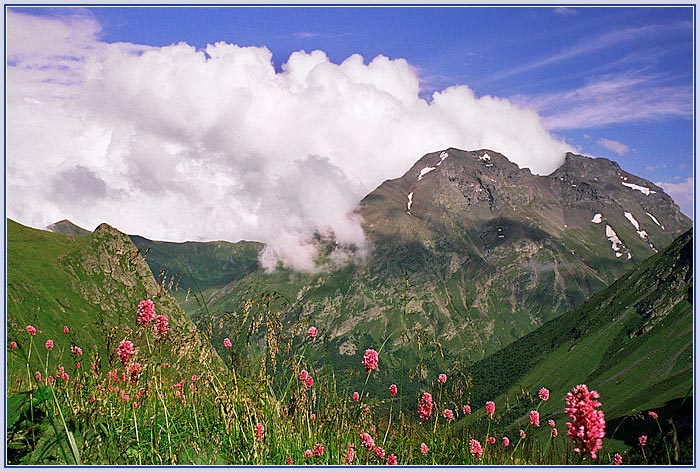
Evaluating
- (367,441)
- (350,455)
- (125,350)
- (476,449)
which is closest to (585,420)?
(476,449)

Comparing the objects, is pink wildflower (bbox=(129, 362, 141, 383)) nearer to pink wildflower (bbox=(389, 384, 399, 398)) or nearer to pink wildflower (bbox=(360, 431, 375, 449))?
pink wildflower (bbox=(360, 431, 375, 449))

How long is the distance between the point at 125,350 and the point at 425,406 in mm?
2398

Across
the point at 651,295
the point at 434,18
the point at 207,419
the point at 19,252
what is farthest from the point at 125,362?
the point at 651,295

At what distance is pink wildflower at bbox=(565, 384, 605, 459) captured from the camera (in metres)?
3.30

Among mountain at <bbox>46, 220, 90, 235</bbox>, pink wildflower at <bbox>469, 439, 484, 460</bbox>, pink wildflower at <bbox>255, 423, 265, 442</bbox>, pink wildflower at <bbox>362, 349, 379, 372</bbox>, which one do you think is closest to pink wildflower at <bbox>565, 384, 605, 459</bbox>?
pink wildflower at <bbox>362, 349, 379, 372</bbox>

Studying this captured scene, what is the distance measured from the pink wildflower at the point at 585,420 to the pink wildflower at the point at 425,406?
5.15 ft

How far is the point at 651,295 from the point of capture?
15212 cm

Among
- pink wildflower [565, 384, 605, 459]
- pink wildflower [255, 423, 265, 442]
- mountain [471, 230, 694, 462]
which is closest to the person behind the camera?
pink wildflower [565, 384, 605, 459]

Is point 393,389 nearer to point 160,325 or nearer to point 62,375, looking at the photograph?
point 160,325

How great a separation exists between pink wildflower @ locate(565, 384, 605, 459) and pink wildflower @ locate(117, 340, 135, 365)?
3095mm

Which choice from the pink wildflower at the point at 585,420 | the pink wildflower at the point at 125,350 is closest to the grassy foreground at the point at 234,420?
the pink wildflower at the point at 125,350

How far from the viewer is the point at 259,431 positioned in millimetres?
4289

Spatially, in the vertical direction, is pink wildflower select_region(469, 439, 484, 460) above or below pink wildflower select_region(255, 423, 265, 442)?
below

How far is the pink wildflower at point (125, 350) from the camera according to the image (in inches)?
175
